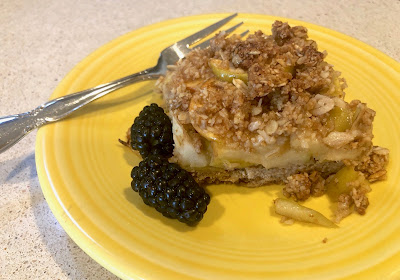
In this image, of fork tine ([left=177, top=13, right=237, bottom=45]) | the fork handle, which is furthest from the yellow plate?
fork tine ([left=177, top=13, right=237, bottom=45])

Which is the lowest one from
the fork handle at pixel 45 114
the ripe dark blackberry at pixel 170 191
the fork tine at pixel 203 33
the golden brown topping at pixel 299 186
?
the golden brown topping at pixel 299 186

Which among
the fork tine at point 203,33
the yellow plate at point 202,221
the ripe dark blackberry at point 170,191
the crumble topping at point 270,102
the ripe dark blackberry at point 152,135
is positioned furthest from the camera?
Answer: the fork tine at point 203,33

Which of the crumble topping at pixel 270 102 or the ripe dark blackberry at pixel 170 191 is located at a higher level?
the crumble topping at pixel 270 102

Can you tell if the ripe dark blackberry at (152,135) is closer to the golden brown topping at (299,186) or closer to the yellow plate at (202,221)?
the yellow plate at (202,221)

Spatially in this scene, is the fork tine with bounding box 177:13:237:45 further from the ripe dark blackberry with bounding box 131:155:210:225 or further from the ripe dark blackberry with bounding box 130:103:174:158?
the ripe dark blackberry with bounding box 131:155:210:225

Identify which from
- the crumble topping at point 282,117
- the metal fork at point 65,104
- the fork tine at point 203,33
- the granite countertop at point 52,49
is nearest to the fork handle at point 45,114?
the metal fork at point 65,104

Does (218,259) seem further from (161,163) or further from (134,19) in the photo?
(134,19)

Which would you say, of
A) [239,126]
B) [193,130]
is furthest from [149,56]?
[239,126]
